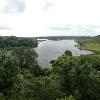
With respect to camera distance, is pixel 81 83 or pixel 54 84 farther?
pixel 81 83

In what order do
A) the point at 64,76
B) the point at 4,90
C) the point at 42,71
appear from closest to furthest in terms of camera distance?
the point at 64,76 < the point at 4,90 < the point at 42,71

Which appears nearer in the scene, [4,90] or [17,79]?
[4,90]

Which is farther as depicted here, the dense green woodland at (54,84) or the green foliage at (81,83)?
the green foliage at (81,83)

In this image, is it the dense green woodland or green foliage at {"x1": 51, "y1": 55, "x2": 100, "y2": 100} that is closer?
the dense green woodland

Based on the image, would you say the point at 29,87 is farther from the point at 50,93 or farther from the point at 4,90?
the point at 4,90

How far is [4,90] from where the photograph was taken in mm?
64438

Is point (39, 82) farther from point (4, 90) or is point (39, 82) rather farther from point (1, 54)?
point (1, 54)

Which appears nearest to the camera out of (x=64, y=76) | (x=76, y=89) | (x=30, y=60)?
(x=76, y=89)

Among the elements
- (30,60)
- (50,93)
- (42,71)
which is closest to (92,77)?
(50,93)

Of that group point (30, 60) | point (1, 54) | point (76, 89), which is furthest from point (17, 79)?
point (30, 60)

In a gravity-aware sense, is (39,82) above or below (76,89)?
above

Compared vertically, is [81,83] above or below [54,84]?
below

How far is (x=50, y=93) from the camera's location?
43.6 metres

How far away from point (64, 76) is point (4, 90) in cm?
1696
